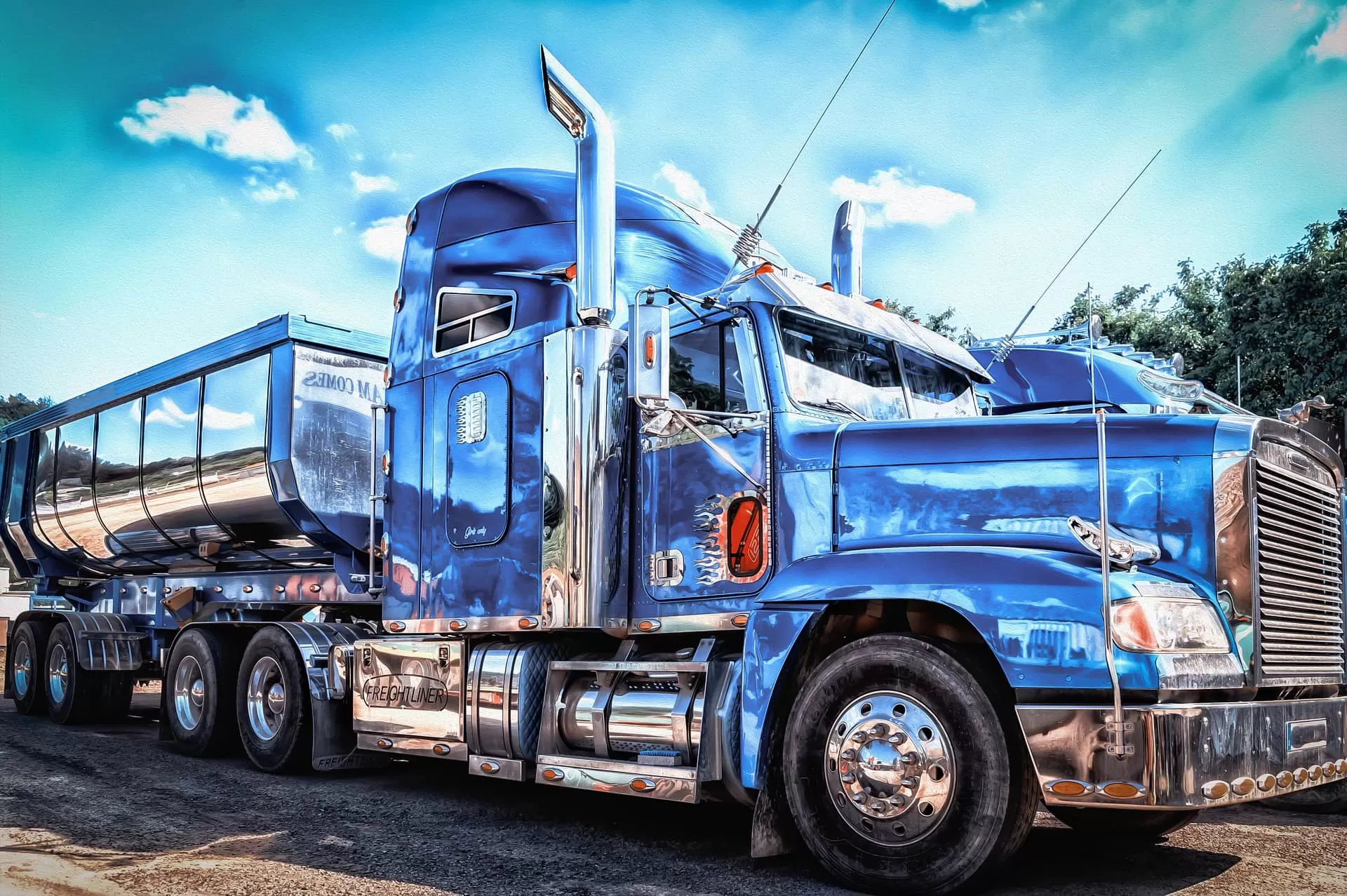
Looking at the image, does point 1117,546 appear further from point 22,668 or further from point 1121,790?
point 22,668

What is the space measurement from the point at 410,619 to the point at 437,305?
2092 mm

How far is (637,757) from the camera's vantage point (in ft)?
20.2

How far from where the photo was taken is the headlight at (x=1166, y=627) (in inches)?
177

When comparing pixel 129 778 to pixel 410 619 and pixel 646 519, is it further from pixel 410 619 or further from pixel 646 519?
pixel 646 519

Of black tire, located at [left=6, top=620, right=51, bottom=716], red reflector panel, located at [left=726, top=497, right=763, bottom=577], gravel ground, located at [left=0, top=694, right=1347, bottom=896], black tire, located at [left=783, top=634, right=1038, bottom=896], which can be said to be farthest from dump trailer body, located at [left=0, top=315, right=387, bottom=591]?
black tire, located at [left=783, top=634, right=1038, bottom=896]

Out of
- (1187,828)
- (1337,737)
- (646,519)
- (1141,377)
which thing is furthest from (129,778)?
(1141,377)

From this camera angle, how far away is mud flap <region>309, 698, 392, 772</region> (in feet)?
27.7

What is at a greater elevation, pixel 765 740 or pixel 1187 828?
pixel 765 740

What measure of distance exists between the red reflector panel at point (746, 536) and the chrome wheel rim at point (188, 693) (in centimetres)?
575

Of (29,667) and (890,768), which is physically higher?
(890,768)

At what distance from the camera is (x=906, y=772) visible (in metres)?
4.87

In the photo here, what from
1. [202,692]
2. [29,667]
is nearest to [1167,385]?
[202,692]

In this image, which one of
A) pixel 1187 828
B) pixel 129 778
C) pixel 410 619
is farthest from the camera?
pixel 129 778

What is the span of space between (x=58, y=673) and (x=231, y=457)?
4.47 metres
